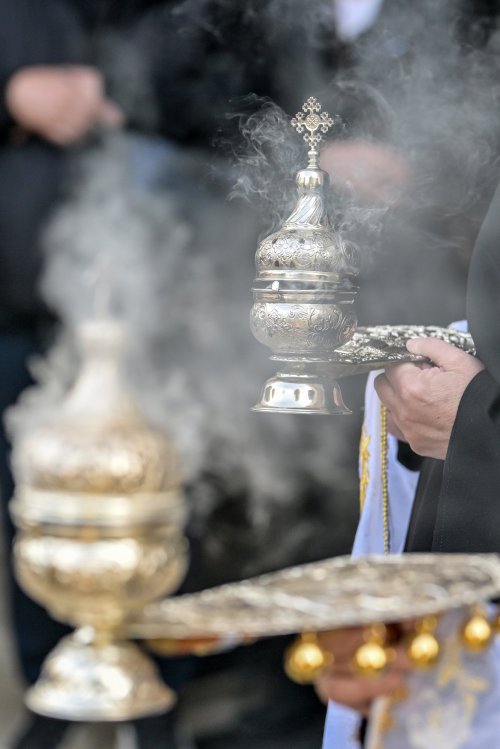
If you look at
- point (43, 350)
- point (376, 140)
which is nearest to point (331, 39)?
point (376, 140)

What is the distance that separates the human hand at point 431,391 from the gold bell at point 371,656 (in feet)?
3.46

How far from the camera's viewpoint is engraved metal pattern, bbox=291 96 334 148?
8.74 feet

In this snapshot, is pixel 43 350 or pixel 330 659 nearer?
pixel 330 659

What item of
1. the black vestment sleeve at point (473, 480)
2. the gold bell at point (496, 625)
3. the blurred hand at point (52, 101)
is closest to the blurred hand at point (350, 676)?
the gold bell at point (496, 625)

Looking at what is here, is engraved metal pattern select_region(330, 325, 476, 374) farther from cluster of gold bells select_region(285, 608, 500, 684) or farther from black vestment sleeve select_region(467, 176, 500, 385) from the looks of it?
cluster of gold bells select_region(285, 608, 500, 684)

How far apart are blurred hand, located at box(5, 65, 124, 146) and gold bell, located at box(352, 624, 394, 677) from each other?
2.38m

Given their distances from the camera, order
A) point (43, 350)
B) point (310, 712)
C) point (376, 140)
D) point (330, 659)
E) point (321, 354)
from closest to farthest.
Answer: point (330, 659) → point (321, 354) → point (376, 140) → point (43, 350) → point (310, 712)

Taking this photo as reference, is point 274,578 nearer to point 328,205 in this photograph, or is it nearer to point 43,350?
point 328,205

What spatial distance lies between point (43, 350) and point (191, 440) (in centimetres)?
118

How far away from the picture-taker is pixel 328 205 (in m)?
2.72

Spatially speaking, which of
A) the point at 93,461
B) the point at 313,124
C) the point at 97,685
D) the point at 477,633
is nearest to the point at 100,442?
the point at 93,461

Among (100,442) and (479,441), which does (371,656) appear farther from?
(479,441)

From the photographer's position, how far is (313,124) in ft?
8.72

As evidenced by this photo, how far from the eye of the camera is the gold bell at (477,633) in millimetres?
1559
